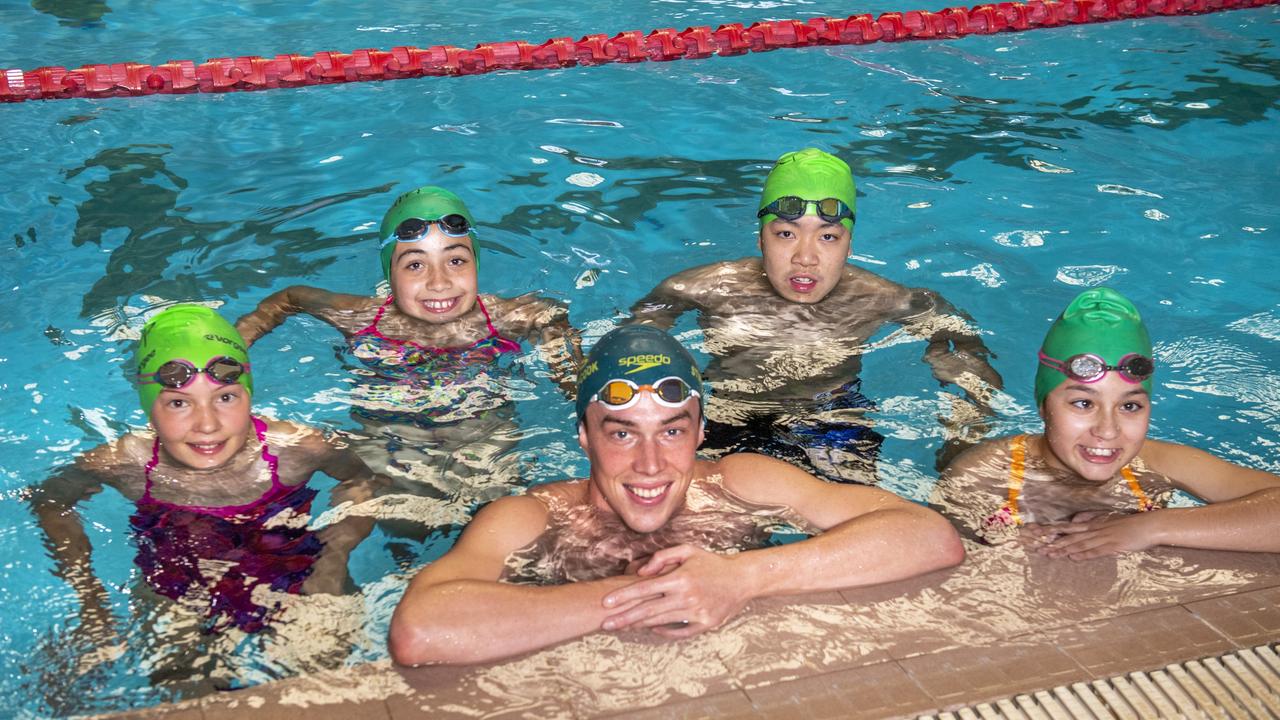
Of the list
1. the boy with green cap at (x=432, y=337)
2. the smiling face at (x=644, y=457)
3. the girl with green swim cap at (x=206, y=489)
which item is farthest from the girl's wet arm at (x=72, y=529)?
the smiling face at (x=644, y=457)

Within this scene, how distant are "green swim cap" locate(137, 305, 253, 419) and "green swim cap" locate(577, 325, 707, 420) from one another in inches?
52.8

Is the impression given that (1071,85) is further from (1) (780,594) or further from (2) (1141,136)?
(1) (780,594)

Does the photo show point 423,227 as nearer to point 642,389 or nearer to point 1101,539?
point 642,389

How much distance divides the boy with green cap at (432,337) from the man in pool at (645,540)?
3.83 feet

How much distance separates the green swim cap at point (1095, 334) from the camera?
3832 millimetres

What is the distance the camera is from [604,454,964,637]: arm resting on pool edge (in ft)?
10.2

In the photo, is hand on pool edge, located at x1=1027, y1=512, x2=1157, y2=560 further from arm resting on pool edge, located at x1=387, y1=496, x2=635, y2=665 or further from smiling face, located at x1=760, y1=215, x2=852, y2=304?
smiling face, located at x1=760, y1=215, x2=852, y2=304

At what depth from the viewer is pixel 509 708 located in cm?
279

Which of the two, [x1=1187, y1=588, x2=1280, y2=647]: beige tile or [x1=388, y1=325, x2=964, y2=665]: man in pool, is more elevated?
[x1=388, y1=325, x2=964, y2=665]: man in pool

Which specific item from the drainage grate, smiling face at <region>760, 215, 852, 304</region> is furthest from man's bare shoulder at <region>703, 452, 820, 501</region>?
smiling face at <region>760, 215, 852, 304</region>

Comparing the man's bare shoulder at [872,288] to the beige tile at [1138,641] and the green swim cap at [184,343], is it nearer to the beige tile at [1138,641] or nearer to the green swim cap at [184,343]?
the beige tile at [1138,641]

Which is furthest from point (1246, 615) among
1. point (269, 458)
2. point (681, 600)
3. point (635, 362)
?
point (269, 458)

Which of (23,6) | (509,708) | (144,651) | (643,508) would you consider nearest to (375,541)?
(144,651)

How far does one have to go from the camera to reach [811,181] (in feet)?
16.6
